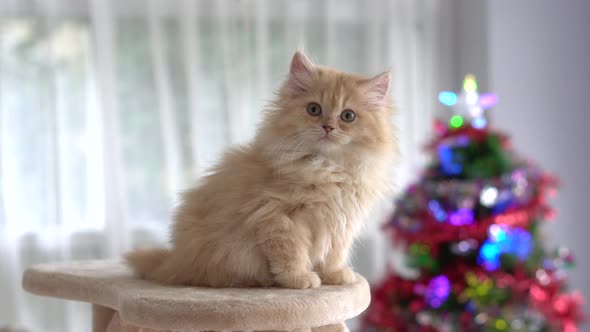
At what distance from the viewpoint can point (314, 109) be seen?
149 cm

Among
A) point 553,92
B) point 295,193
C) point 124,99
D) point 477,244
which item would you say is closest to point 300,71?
point 295,193

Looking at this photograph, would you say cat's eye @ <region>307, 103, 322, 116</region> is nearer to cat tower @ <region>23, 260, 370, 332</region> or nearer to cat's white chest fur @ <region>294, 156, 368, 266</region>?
cat's white chest fur @ <region>294, 156, 368, 266</region>

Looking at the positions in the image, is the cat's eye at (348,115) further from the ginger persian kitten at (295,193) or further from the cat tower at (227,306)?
the cat tower at (227,306)

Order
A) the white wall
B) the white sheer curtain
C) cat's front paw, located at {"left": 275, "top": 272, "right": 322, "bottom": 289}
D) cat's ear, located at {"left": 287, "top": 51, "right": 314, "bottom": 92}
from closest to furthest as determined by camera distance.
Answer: cat's front paw, located at {"left": 275, "top": 272, "right": 322, "bottom": 289}, cat's ear, located at {"left": 287, "top": 51, "right": 314, "bottom": 92}, the white sheer curtain, the white wall

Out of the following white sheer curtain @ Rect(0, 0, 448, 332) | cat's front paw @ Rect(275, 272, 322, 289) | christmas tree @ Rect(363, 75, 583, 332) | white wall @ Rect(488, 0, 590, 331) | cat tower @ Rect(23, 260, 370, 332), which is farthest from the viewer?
white wall @ Rect(488, 0, 590, 331)

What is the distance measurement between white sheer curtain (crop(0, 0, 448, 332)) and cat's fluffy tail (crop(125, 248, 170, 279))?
174 cm

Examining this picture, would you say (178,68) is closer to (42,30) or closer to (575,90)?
(42,30)

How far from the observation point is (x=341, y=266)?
5.09 ft

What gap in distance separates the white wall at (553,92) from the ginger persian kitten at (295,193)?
252 centimetres

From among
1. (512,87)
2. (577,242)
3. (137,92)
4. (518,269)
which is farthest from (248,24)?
(577,242)

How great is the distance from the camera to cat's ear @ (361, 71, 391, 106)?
1517 millimetres

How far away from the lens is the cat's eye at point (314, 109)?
4.86ft

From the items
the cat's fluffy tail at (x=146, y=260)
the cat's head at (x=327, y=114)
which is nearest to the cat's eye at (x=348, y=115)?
the cat's head at (x=327, y=114)

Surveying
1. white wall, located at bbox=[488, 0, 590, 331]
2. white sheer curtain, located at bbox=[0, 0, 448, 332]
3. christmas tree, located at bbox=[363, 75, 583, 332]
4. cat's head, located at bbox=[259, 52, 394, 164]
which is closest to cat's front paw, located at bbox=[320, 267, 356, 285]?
Answer: cat's head, located at bbox=[259, 52, 394, 164]
